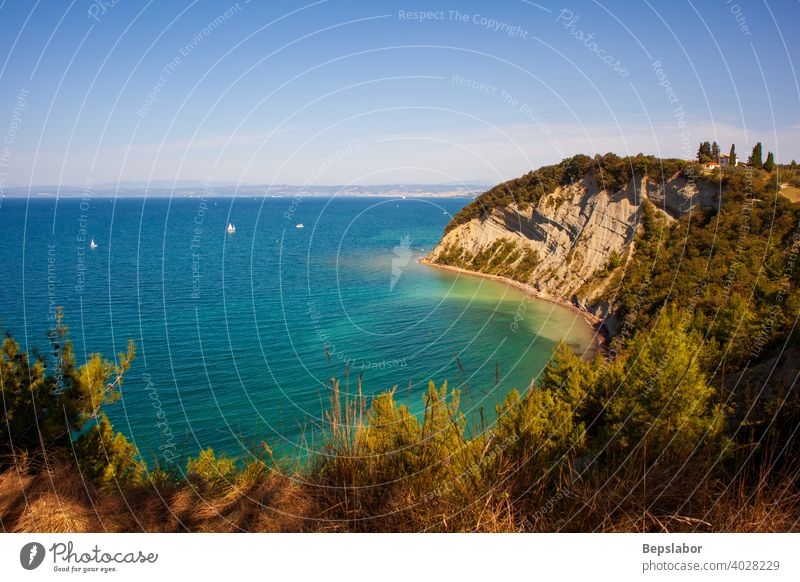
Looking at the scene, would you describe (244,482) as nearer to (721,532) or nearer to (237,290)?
(721,532)

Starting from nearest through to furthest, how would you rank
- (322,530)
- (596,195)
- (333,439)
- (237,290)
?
(322,530) → (333,439) → (237,290) → (596,195)

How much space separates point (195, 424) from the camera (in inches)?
794

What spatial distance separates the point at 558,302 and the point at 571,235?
680 cm

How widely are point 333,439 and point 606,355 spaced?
Result: 2735 cm

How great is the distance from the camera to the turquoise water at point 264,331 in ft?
69.3

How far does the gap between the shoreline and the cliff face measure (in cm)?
40

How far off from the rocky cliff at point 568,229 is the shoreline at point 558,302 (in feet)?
1.19

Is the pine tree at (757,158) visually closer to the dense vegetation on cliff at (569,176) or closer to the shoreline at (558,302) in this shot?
the dense vegetation on cliff at (569,176)

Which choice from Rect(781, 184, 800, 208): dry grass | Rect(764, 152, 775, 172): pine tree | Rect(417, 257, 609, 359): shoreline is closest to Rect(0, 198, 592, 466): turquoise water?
Rect(417, 257, 609, 359): shoreline

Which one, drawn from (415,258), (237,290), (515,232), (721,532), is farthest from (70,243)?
(721,532)

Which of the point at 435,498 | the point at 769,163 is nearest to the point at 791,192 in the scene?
the point at 769,163

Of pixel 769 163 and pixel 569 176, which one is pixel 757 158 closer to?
pixel 769 163

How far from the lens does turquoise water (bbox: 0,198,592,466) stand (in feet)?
69.3
